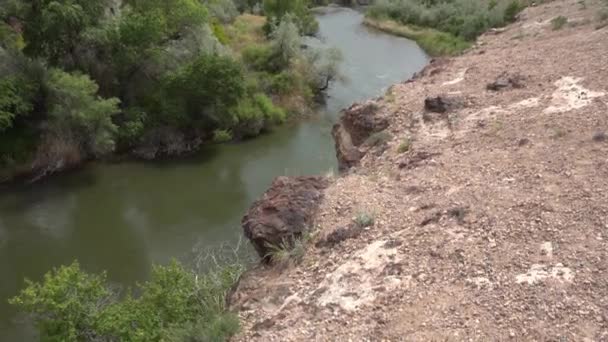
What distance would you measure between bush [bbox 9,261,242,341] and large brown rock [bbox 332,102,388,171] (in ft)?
23.5

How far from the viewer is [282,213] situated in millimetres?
14086

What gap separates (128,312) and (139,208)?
11.4 metres

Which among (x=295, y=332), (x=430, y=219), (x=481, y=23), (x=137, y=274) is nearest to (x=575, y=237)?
(x=430, y=219)

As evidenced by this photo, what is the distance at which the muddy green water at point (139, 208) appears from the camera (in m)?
19.0

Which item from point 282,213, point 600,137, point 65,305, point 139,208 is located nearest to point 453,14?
point 139,208

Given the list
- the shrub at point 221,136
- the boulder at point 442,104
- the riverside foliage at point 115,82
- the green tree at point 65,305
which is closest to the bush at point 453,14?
the riverside foliage at point 115,82

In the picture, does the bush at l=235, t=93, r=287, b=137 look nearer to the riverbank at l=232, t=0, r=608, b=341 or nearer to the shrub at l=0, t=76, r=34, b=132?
the shrub at l=0, t=76, r=34, b=132

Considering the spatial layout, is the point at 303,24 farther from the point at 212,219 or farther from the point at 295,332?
the point at 295,332

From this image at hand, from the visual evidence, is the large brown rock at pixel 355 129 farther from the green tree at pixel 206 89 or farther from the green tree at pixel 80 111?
the green tree at pixel 80 111

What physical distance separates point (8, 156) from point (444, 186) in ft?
61.8

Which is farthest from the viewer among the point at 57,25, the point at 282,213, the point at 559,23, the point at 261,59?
the point at 261,59

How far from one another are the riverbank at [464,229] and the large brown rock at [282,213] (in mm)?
323

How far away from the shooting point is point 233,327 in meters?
11.2

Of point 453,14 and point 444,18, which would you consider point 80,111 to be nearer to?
point 453,14
